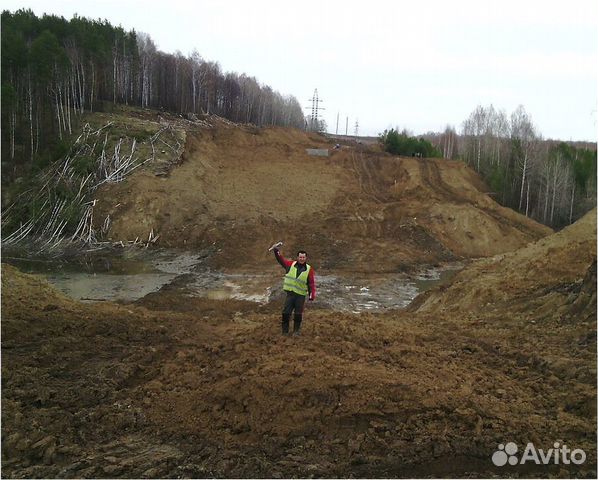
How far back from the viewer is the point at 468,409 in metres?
4.68

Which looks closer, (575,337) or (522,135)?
(575,337)

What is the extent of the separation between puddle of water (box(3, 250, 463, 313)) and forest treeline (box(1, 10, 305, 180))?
34.1 ft

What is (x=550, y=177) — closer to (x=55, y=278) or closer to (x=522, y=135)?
(x=522, y=135)

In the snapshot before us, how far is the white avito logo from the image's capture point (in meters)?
3.98

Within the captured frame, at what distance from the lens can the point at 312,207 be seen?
25562 millimetres

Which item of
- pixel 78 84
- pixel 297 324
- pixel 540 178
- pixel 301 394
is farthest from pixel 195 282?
pixel 540 178

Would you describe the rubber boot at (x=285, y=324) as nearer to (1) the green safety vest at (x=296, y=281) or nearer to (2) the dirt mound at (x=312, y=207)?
(1) the green safety vest at (x=296, y=281)

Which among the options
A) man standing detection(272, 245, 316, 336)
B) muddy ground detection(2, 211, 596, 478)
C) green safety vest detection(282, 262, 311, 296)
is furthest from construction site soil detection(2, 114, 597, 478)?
green safety vest detection(282, 262, 311, 296)

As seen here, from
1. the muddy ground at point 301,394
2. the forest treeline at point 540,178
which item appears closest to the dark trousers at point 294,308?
the muddy ground at point 301,394

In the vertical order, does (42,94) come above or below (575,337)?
above

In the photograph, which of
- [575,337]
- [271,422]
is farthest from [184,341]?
[575,337]

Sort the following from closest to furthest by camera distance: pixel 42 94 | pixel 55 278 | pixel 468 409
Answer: pixel 468 409 < pixel 55 278 < pixel 42 94

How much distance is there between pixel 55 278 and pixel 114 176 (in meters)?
9.36

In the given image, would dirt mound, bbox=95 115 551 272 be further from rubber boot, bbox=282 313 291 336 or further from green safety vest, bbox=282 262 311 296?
green safety vest, bbox=282 262 311 296
